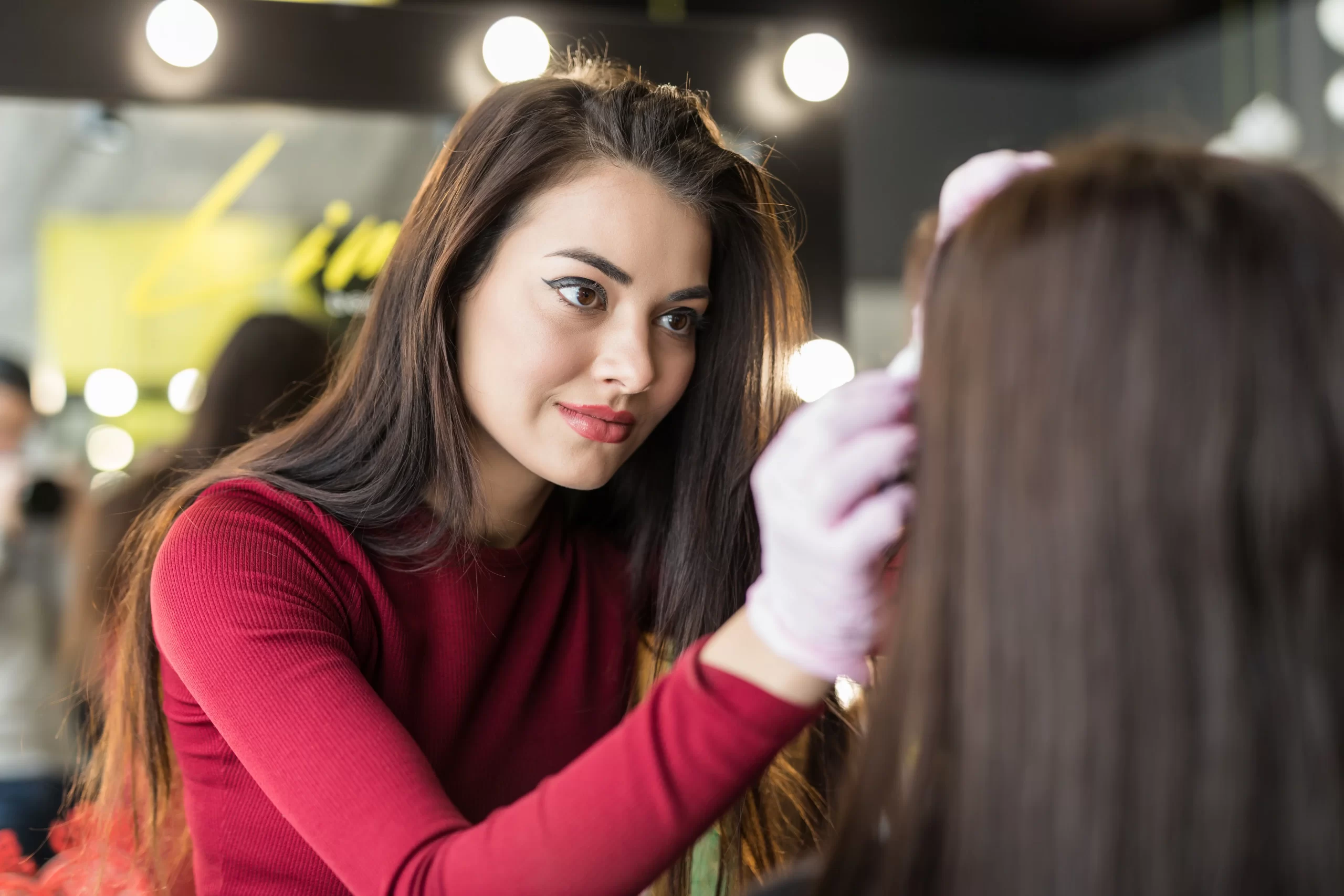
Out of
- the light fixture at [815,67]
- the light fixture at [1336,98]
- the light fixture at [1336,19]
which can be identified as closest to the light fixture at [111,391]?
the light fixture at [815,67]

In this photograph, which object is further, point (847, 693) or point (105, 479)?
point (105, 479)

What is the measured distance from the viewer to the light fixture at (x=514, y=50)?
184cm

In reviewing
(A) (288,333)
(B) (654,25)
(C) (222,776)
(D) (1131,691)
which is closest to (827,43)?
(B) (654,25)

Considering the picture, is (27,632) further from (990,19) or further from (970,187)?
(990,19)

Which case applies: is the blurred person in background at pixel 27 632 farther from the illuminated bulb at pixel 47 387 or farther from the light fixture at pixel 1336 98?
the light fixture at pixel 1336 98

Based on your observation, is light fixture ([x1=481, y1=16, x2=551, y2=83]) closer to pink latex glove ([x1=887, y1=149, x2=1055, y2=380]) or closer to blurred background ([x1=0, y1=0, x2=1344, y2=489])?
blurred background ([x1=0, y1=0, x2=1344, y2=489])

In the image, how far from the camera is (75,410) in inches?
73.7

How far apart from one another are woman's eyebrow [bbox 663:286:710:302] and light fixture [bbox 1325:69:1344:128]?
2.53m

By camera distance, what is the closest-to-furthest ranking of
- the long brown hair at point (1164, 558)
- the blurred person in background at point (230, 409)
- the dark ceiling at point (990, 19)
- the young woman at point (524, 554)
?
the long brown hair at point (1164, 558), the young woman at point (524, 554), the blurred person in background at point (230, 409), the dark ceiling at point (990, 19)

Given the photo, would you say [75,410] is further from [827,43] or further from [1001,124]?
[1001,124]

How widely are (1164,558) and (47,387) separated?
1801 millimetres

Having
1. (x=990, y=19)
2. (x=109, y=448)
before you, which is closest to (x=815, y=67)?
(x=109, y=448)

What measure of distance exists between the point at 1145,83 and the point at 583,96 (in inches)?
149

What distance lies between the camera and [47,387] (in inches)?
73.0
